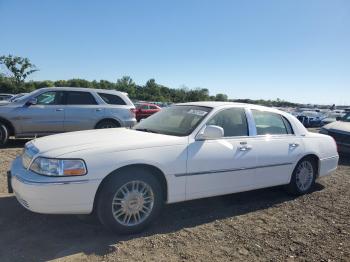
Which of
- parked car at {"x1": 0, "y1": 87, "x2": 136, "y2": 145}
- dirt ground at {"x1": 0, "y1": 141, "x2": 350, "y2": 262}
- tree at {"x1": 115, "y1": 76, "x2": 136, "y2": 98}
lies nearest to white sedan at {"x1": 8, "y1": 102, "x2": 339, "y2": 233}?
dirt ground at {"x1": 0, "y1": 141, "x2": 350, "y2": 262}

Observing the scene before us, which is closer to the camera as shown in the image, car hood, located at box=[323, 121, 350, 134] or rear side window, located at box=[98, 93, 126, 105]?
car hood, located at box=[323, 121, 350, 134]

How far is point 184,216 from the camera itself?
509cm

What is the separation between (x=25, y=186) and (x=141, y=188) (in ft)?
4.09

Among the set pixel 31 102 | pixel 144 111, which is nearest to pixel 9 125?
pixel 31 102

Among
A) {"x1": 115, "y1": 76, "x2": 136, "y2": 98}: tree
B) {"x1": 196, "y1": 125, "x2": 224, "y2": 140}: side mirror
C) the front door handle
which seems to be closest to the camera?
{"x1": 196, "y1": 125, "x2": 224, "y2": 140}: side mirror

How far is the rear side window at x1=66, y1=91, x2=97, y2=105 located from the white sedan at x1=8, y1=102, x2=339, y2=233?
5.55 m

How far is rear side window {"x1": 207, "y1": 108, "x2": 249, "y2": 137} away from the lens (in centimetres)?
530

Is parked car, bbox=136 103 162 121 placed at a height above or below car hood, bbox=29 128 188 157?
below

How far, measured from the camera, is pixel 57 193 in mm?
3914

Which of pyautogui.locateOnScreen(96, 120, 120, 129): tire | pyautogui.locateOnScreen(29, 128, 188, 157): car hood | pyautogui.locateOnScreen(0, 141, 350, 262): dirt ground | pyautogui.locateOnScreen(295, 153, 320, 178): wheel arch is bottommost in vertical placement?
pyautogui.locateOnScreen(0, 141, 350, 262): dirt ground

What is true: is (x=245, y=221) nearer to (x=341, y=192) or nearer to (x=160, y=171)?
(x=160, y=171)

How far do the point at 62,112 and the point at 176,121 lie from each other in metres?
5.99

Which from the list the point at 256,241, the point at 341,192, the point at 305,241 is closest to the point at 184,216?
the point at 256,241

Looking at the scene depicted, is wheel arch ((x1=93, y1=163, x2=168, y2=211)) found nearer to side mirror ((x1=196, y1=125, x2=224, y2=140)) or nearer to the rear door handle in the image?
side mirror ((x1=196, y1=125, x2=224, y2=140))
